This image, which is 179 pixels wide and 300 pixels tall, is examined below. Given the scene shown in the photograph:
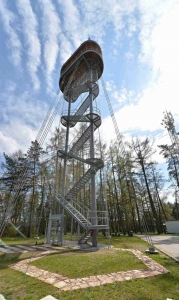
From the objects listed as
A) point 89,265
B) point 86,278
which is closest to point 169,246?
point 89,265

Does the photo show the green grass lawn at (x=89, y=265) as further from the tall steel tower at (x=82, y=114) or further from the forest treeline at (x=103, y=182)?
the forest treeline at (x=103, y=182)

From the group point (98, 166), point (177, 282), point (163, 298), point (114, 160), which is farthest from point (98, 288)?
point (114, 160)

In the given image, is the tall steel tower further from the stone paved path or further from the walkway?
the stone paved path

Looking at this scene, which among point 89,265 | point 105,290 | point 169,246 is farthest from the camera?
point 169,246

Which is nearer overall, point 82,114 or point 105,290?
point 105,290

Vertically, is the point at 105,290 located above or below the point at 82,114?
below

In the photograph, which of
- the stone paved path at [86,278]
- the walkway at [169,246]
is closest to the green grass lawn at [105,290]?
the stone paved path at [86,278]

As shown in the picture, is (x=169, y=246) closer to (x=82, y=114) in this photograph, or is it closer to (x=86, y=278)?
(x=86, y=278)

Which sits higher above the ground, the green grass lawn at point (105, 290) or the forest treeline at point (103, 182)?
the forest treeline at point (103, 182)

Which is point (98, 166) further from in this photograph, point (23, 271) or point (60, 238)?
point (23, 271)

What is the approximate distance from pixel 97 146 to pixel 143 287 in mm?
15557

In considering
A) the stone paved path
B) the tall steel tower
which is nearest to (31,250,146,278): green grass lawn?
the stone paved path

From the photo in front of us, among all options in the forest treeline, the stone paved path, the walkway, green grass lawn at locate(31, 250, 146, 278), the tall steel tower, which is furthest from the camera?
the forest treeline

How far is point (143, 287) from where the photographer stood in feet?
13.6
